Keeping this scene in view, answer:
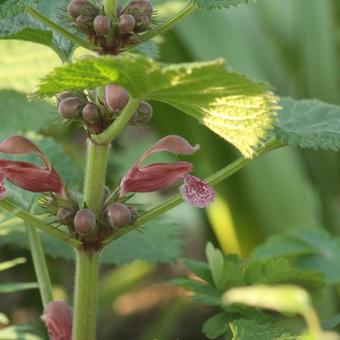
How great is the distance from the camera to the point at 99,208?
0.85m

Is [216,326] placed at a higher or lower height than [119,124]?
lower

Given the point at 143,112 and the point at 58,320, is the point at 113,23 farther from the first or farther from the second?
the point at 58,320

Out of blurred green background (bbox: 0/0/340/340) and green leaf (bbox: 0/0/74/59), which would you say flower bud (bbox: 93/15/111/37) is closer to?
green leaf (bbox: 0/0/74/59)

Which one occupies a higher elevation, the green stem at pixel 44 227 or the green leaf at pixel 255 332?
the green stem at pixel 44 227

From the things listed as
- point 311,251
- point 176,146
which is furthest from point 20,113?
point 176,146

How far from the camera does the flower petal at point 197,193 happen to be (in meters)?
0.82

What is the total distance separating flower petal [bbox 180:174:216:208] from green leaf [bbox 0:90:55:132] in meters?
0.62

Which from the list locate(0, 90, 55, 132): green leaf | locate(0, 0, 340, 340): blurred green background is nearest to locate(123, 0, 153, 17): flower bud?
locate(0, 90, 55, 132): green leaf

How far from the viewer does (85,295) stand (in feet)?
2.81

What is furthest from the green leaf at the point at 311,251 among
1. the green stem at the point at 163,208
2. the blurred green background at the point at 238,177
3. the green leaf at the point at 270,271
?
the blurred green background at the point at 238,177

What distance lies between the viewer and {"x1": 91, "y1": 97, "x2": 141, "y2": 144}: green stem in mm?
723

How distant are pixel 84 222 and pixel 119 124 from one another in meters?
0.11

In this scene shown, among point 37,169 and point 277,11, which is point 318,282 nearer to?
point 37,169

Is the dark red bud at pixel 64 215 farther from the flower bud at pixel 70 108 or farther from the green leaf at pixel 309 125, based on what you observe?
the green leaf at pixel 309 125
